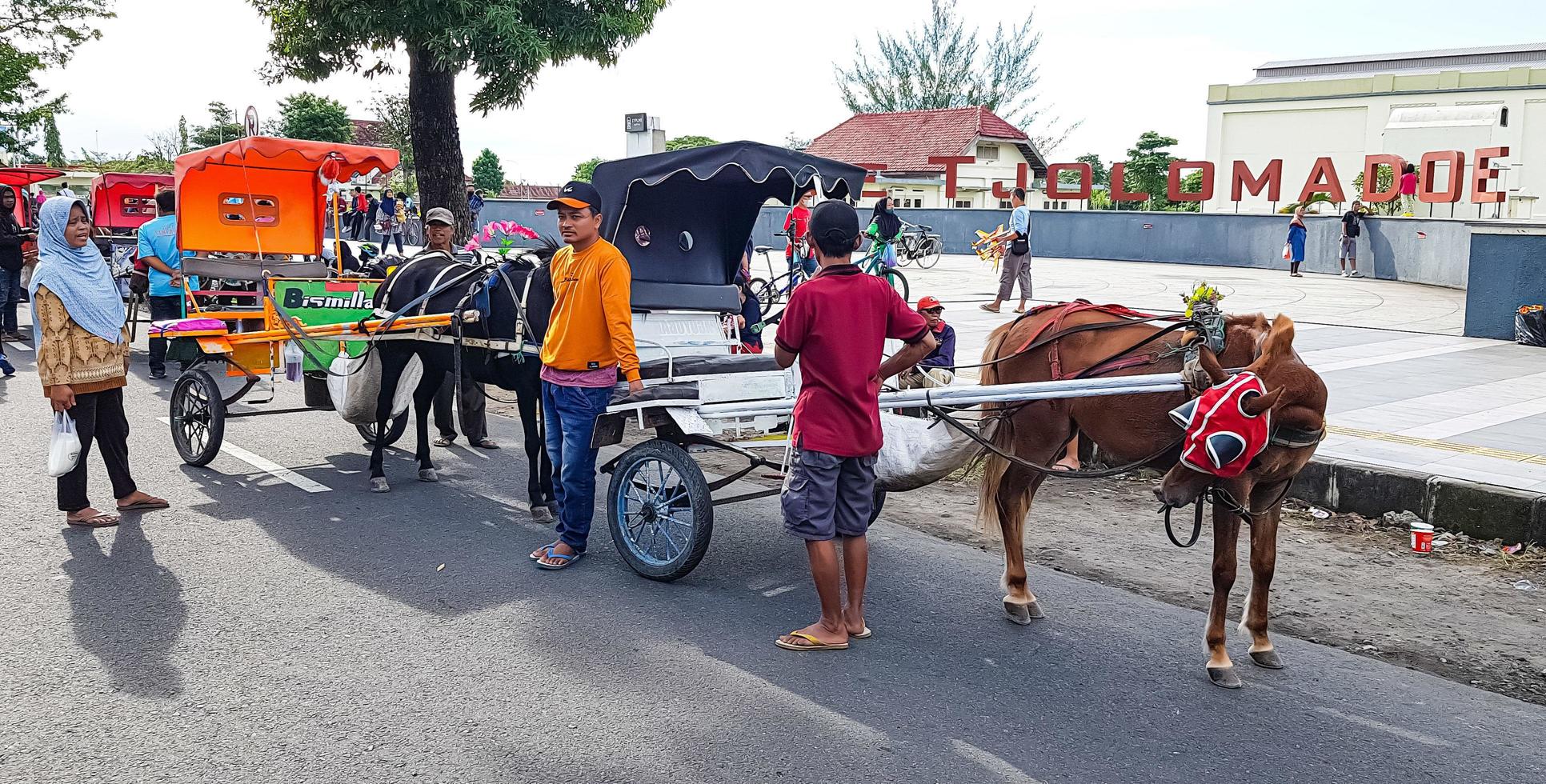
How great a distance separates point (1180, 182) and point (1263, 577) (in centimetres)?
3518

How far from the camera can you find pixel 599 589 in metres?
5.91

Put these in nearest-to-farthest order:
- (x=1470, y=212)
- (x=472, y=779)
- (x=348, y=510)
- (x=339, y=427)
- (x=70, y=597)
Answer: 1. (x=472, y=779)
2. (x=70, y=597)
3. (x=348, y=510)
4. (x=339, y=427)
5. (x=1470, y=212)

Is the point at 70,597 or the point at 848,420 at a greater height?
the point at 848,420

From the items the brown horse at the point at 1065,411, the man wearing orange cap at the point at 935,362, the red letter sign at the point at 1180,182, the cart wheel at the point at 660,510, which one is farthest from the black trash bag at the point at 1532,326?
the red letter sign at the point at 1180,182

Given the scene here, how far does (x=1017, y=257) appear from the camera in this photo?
19.1m

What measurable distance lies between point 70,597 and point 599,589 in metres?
Answer: 2.50

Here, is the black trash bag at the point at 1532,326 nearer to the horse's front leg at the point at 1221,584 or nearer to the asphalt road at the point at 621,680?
the asphalt road at the point at 621,680

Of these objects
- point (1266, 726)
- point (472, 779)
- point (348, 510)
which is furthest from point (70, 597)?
point (1266, 726)

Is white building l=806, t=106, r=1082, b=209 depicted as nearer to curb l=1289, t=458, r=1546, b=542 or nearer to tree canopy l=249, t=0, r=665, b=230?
tree canopy l=249, t=0, r=665, b=230

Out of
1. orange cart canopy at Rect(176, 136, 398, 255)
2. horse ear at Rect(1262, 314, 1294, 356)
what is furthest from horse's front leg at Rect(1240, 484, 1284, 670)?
orange cart canopy at Rect(176, 136, 398, 255)

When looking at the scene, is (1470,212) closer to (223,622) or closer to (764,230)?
(764,230)

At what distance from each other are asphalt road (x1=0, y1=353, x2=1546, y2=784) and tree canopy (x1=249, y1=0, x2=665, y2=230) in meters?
8.42

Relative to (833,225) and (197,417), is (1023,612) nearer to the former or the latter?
(833,225)

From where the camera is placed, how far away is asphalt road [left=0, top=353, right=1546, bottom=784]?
4.06 metres
